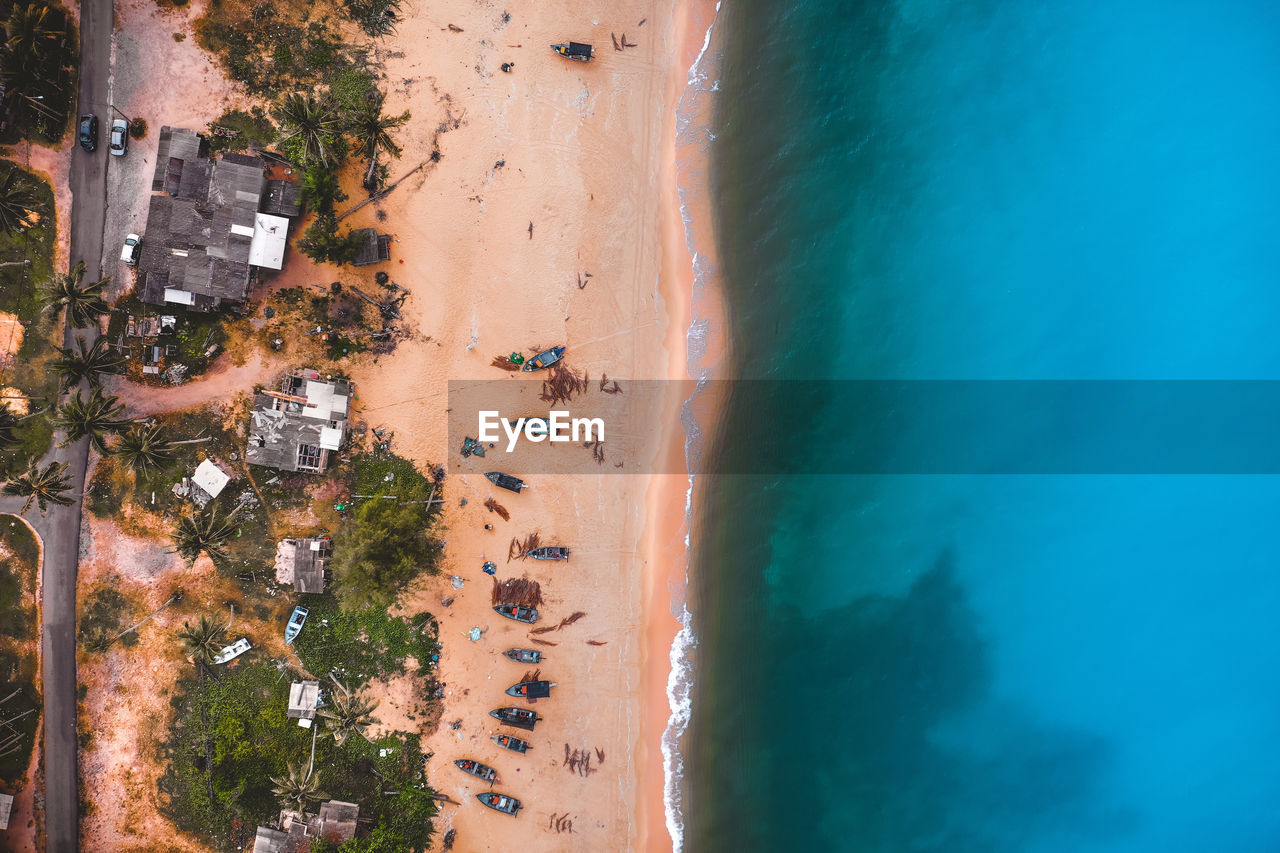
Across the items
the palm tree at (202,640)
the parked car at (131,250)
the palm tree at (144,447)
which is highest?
the parked car at (131,250)

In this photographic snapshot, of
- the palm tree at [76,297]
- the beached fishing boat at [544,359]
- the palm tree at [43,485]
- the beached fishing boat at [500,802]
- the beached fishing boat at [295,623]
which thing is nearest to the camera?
the palm tree at [76,297]

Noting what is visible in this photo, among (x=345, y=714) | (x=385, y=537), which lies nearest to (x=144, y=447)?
(x=385, y=537)

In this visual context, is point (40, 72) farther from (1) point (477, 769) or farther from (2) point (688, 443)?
(1) point (477, 769)

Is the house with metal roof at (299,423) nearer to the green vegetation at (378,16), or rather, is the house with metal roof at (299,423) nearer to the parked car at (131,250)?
the parked car at (131,250)

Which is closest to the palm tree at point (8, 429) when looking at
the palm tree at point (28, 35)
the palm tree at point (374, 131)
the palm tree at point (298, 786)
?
the palm tree at point (28, 35)

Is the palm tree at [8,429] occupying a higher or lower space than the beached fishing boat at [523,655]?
higher

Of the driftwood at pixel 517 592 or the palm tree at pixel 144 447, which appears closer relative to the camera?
the palm tree at pixel 144 447

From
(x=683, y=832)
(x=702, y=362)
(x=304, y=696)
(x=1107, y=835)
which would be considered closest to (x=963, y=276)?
(x=702, y=362)
